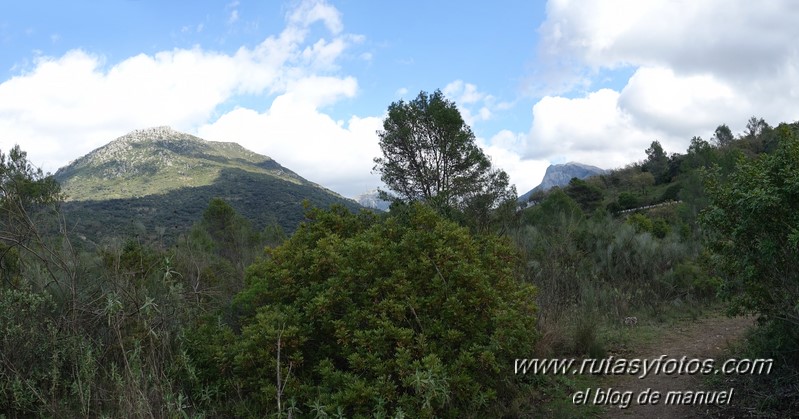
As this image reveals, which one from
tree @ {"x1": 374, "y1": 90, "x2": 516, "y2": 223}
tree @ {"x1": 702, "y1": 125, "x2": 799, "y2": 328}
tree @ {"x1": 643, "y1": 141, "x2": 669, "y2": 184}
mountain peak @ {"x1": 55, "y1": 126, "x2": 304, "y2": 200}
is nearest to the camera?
tree @ {"x1": 702, "y1": 125, "x2": 799, "y2": 328}

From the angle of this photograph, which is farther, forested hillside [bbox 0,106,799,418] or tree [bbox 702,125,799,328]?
tree [bbox 702,125,799,328]

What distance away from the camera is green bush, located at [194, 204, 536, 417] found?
4.20 meters

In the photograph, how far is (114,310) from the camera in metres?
4.27

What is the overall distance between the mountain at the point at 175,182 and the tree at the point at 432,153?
Answer: 3163 cm

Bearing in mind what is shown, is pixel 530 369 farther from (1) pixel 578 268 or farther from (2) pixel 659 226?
(2) pixel 659 226

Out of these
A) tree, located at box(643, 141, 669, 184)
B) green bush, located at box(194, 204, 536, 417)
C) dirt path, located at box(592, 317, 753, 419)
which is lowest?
dirt path, located at box(592, 317, 753, 419)

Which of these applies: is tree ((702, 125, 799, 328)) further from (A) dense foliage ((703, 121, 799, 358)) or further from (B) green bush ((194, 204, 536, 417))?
(B) green bush ((194, 204, 536, 417))

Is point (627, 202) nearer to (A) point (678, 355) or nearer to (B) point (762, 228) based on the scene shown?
(A) point (678, 355)

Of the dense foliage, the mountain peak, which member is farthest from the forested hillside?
the mountain peak

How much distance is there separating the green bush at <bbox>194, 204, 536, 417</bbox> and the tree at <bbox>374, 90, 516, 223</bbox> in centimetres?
1299

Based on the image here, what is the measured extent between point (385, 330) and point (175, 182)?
90.5 meters

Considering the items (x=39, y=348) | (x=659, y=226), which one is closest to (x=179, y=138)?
(x=659, y=226)

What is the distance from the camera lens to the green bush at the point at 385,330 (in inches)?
165

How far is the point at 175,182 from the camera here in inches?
3406
